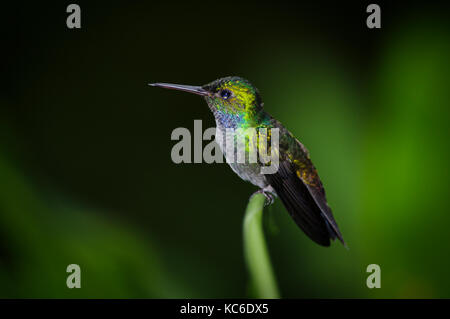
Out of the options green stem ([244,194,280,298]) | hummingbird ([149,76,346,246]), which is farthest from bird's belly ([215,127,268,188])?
green stem ([244,194,280,298])

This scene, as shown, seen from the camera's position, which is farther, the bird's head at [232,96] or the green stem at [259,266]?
the bird's head at [232,96]

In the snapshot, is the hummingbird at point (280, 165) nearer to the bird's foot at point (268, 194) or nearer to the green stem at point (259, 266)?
the bird's foot at point (268, 194)

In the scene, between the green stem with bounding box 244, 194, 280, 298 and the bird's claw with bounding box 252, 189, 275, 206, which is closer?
the green stem with bounding box 244, 194, 280, 298

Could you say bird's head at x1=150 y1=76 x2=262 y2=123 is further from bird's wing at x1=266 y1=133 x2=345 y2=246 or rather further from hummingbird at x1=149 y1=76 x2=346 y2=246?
bird's wing at x1=266 y1=133 x2=345 y2=246

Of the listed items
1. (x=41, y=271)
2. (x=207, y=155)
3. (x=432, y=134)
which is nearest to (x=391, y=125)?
(x=432, y=134)

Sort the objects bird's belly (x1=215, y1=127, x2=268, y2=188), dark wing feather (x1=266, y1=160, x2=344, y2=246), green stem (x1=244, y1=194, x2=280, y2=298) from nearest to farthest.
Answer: green stem (x1=244, y1=194, x2=280, y2=298), dark wing feather (x1=266, y1=160, x2=344, y2=246), bird's belly (x1=215, y1=127, x2=268, y2=188)

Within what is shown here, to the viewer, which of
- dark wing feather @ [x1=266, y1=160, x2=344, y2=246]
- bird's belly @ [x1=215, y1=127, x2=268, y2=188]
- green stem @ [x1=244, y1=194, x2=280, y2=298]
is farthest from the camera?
bird's belly @ [x1=215, y1=127, x2=268, y2=188]

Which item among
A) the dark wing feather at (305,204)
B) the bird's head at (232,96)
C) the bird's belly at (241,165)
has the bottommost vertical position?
the dark wing feather at (305,204)

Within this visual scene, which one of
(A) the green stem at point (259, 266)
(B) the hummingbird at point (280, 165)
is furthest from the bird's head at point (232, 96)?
(A) the green stem at point (259, 266)
